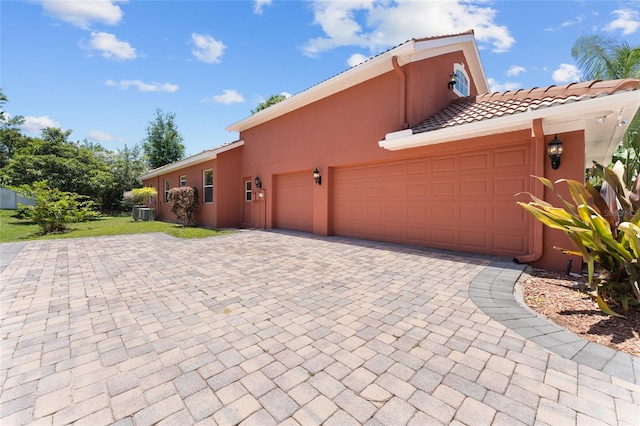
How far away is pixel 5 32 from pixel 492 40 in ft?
47.0

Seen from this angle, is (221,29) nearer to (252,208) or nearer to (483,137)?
(252,208)

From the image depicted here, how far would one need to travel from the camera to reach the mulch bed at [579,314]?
2.62 metres

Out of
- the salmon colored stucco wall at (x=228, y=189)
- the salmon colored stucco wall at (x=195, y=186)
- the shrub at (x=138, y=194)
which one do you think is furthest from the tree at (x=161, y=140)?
the salmon colored stucco wall at (x=228, y=189)

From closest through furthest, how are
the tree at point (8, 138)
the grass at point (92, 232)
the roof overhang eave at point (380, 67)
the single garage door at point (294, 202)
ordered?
the roof overhang eave at point (380, 67) < the grass at point (92, 232) < the single garage door at point (294, 202) < the tree at point (8, 138)

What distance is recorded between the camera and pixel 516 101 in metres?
6.43

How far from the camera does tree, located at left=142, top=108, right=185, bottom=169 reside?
96.8 feet

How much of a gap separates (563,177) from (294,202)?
8.36 m

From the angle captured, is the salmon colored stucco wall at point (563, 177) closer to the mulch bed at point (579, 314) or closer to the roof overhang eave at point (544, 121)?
the roof overhang eave at point (544, 121)

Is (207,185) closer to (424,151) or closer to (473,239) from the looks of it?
(424,151)

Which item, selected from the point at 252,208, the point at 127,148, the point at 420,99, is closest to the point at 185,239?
the point at 252,208

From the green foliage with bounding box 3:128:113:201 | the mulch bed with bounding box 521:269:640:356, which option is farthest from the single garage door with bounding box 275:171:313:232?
the green foliage with bounding box 3:128:113:201

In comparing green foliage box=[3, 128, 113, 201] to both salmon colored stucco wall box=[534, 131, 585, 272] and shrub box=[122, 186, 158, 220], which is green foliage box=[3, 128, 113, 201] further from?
salmon colored stucco wall box=[534, 131, 585, 272]

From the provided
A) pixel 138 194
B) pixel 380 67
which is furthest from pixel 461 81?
pixel 138 194

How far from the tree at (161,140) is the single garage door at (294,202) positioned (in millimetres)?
24299
